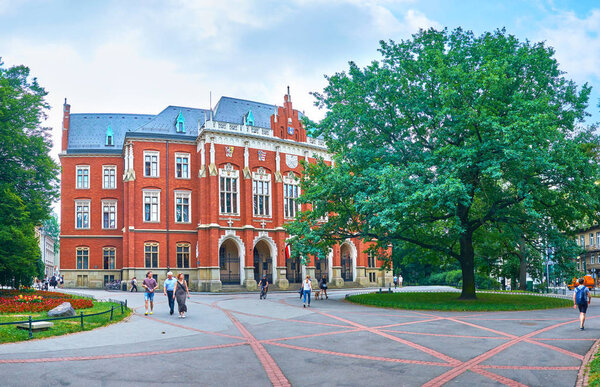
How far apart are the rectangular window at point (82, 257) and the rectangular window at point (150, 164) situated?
10.4 metres

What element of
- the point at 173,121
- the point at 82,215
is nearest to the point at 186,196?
the point at 173,121

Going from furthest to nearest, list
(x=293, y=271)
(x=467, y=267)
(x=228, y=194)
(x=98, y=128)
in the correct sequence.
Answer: (x=98, y=128) → (x=293, y=271) → (x=228, y=194) → (x=467, y=267)

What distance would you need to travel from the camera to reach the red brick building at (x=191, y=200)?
45.1m

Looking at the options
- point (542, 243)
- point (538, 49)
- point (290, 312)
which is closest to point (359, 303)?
point (290, 312)

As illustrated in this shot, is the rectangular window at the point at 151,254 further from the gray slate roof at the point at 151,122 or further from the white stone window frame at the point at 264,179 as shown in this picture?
the gray slate roof at the point at 151,122

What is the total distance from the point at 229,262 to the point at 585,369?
1516 inches

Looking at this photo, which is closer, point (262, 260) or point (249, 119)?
point (262, 260)

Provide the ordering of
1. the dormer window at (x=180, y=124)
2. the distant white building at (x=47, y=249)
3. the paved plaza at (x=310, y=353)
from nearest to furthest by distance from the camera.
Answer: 1. the paved plaza at (x=310, y=353)
2. the dormer window at (x=180, y=124)
3. the distant white building at (x=47, y=249)

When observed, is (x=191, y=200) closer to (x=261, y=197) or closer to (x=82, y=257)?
(x=261, y=197)

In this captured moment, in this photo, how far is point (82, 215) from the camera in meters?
49.8

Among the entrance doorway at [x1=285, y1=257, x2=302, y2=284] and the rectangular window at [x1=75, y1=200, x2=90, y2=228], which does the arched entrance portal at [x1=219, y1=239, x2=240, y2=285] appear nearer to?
the entrance doorway at [x1=285, y1=257, x2=302, y2=284]

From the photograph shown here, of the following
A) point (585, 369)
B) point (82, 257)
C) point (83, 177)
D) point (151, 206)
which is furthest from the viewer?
point (83, 177)

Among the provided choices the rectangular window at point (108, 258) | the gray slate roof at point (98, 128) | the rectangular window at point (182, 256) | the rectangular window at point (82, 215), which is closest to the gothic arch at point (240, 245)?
the rectangular window at point (182, 256)

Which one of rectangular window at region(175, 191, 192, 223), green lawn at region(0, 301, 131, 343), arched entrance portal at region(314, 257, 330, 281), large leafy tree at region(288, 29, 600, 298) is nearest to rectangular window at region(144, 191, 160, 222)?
rectangular window at region(175, 191, 192, 223)
